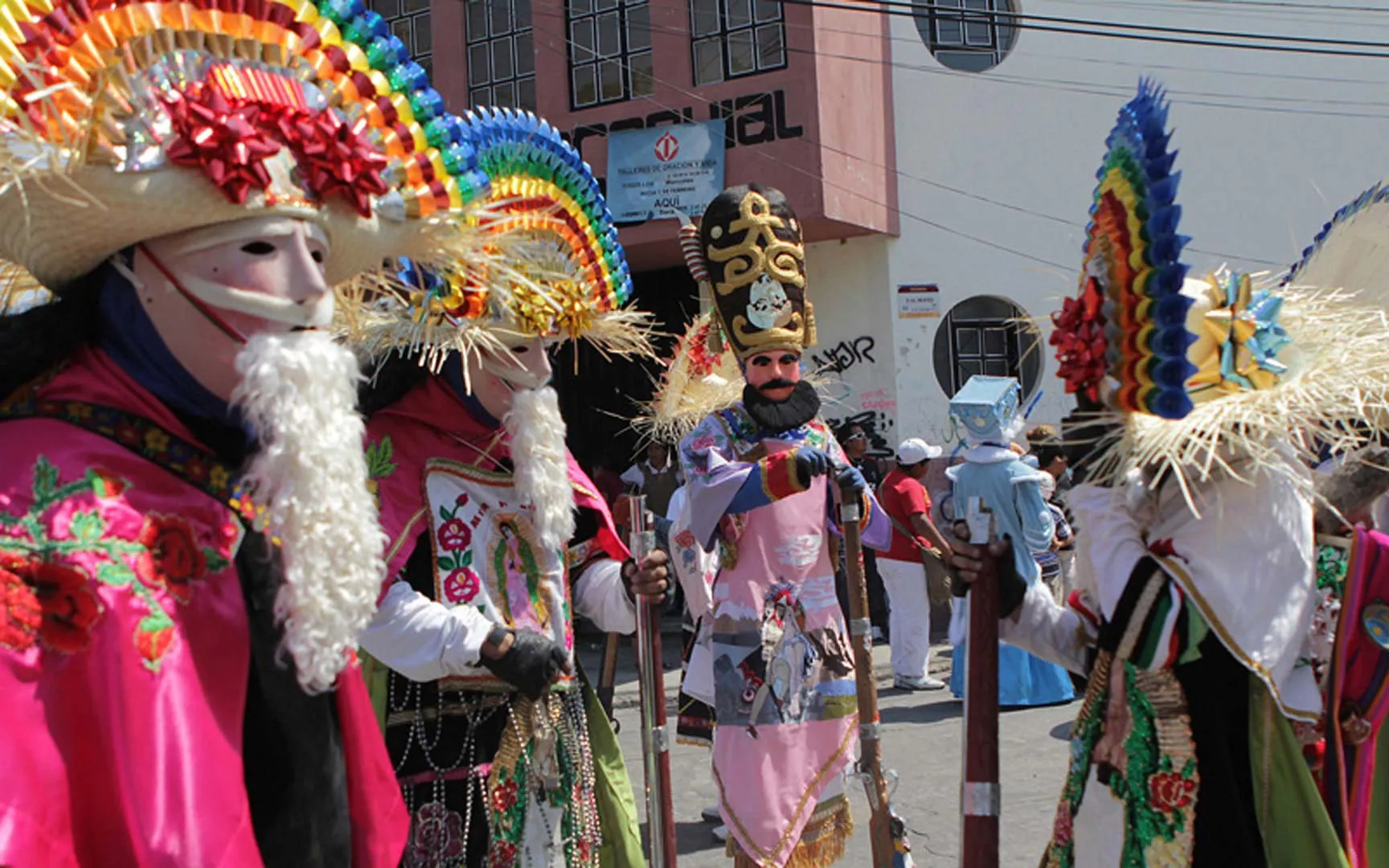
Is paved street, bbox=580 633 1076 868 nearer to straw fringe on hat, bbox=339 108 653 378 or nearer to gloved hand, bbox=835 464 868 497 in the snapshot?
gloved hand, bbox=835 464 868 497

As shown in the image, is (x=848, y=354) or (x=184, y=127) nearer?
(x=184, y=127)

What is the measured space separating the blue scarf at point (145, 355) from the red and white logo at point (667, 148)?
11.1 m

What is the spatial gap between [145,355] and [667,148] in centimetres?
1126

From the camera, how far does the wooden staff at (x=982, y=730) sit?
2.94 meters

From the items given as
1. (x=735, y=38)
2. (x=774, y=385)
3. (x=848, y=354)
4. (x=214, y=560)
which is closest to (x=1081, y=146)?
(x=848, y=354)

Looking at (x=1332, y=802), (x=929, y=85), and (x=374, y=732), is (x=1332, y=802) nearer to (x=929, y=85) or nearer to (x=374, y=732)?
(x=374, y=732)

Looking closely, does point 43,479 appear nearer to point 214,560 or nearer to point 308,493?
point 214,560

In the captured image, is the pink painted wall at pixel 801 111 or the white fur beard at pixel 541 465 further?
the pink painted wall at pixel 801 111

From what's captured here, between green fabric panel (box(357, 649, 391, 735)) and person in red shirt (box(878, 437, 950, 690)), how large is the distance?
574cm

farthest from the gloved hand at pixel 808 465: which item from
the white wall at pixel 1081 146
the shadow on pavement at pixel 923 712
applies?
the white wall at pixel 1081 146

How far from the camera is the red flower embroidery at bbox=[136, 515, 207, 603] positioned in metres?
1.91

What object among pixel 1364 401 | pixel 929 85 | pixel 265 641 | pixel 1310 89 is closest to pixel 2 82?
pixel 265 641

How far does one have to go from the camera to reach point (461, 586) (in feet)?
10.8

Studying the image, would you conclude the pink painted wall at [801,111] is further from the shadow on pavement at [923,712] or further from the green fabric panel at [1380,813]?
the green fabric panel at [1380,813]
